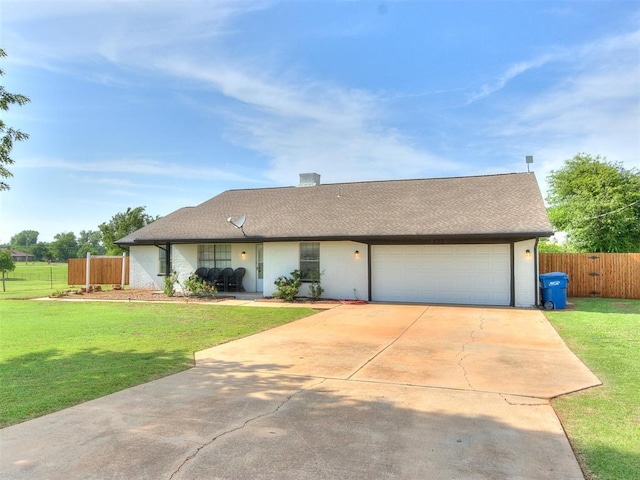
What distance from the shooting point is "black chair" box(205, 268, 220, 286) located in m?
17.1

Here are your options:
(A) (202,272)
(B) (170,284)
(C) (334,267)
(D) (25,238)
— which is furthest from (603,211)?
(D) (25,238)

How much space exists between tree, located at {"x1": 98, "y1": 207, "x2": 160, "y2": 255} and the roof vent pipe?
17084 mm

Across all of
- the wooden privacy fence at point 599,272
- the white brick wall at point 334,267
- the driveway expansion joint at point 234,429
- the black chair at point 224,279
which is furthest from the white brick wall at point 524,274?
the black chair at point 224,279

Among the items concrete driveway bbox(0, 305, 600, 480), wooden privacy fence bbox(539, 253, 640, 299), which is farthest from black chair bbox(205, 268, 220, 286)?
wooden privacy fence bbox(539, 253, 640, 299)

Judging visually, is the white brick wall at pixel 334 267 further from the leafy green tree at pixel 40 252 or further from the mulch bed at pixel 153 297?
the leafy green tree at pixel 40 252

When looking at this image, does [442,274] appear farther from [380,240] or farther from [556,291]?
[556,291]

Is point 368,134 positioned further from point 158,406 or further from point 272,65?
point 158,406

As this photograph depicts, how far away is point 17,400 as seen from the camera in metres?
4.52

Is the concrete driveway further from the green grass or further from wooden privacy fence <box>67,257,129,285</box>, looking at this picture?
wooden privacy fence <box>67,257,129,285</box>

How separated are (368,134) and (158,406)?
17.0 m

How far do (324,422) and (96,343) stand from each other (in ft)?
18.6

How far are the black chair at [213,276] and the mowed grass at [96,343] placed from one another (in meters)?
3.10

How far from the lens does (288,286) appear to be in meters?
15.1

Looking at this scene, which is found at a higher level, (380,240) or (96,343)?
(380,240)
